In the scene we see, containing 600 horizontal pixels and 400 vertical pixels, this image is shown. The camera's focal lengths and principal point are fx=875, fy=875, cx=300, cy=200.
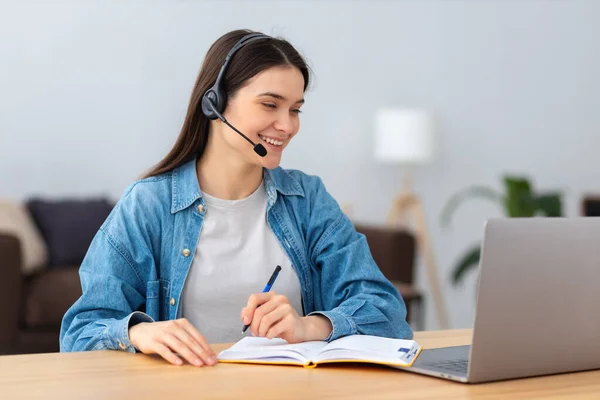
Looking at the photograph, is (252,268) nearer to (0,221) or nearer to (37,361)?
(37,361)

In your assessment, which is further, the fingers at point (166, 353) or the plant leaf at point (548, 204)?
the plant leaf at point (548, 204)

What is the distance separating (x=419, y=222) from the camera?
17.0 ft

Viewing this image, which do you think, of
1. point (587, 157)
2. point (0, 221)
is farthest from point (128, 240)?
point (587, 157)

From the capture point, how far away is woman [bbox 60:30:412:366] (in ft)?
5.22

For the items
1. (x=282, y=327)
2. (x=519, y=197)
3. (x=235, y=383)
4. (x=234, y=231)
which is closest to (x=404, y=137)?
(x=519, y=197)

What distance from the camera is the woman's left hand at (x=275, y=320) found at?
1.35 m

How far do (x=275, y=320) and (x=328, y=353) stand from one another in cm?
11

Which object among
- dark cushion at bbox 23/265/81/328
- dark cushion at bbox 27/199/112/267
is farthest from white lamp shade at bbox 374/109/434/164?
dark cushion at bbox 23/265/81/328

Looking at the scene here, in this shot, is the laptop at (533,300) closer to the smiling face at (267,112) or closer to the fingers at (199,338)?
the fingers at (199,338)

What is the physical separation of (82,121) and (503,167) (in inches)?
105

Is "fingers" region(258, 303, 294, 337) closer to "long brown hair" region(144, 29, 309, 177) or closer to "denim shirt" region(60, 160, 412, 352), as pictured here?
"denim shirt" region(60, 160, 412, 352)

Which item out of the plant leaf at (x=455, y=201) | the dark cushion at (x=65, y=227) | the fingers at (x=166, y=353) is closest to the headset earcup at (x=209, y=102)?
the fingers at (x=166, y=353)

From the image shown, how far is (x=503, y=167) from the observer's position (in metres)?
5.68

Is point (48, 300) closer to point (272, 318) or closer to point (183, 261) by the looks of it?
point (183, 261)
